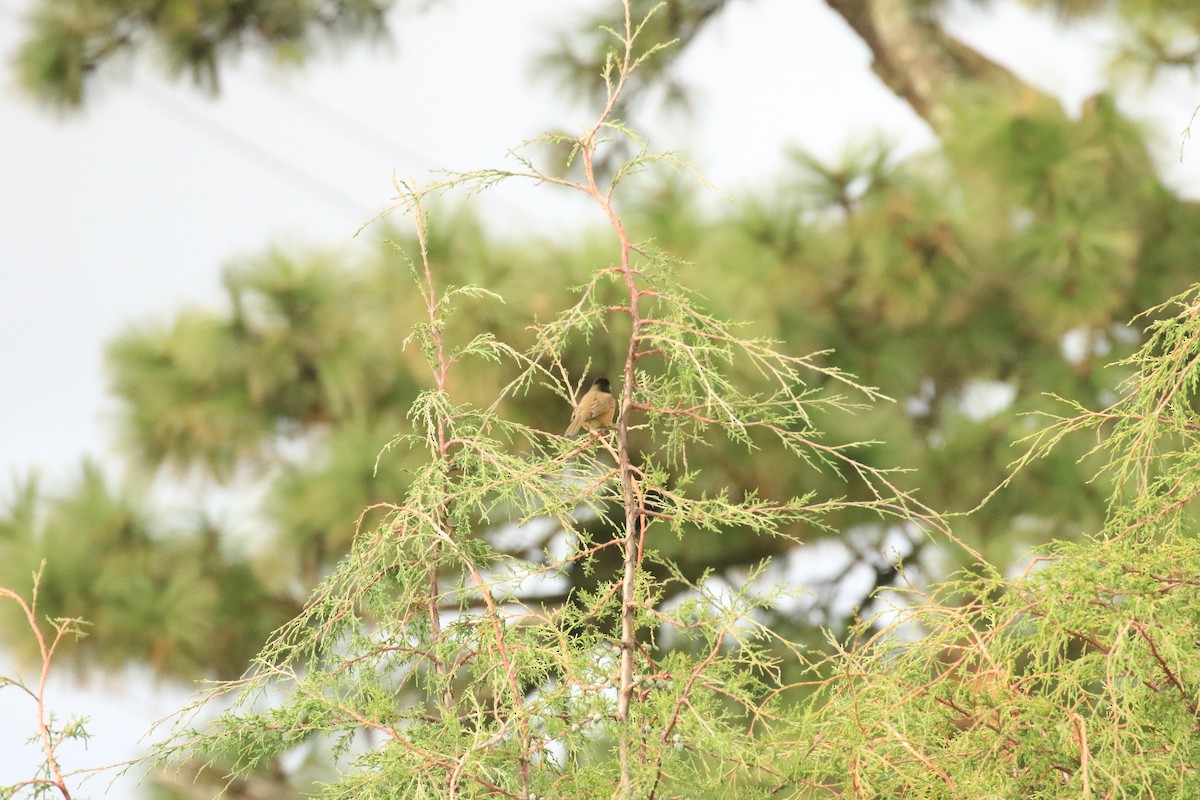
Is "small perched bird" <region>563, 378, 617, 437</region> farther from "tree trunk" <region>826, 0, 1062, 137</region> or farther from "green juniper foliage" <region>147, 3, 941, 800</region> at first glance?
"tree trunk" <region>826, 0, 1062, 137</region>

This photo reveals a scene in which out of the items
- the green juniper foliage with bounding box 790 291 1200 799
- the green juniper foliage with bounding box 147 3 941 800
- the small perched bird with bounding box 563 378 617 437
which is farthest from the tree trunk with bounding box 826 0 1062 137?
the green juniper foliage with bounding box 147 3 941 800

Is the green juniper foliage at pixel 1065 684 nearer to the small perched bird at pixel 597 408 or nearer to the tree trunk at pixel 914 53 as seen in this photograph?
the small perched bird at pixel 597 408

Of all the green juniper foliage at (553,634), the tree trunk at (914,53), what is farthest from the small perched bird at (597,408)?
the tree trunk at (914,53)

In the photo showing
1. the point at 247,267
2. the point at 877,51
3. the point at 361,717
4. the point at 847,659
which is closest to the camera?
the point at 361,717

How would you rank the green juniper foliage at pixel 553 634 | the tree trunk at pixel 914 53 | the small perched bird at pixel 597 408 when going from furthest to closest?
the tree trunk at pixel 914 53, the small perched bird at pixel 597 408, the green juniper foliage at pixel 553 634

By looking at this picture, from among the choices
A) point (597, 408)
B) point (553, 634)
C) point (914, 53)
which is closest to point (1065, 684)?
point (553, 634)

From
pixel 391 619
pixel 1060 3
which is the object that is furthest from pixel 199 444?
pixel 1060 3

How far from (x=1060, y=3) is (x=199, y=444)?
3.19m

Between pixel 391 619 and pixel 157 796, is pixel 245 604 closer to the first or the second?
pixel 157 796

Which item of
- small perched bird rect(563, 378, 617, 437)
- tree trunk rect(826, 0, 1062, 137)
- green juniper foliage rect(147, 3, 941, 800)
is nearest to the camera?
green juniper foliage rect(147, 3, 941, 800)

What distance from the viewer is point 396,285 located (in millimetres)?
2646

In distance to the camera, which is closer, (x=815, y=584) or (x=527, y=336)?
(x=527, y=336)

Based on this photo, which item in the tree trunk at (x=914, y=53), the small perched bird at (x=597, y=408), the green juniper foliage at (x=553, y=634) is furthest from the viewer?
the tree trunk at (x=914, y=53)

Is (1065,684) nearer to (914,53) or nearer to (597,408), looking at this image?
(597,408)
